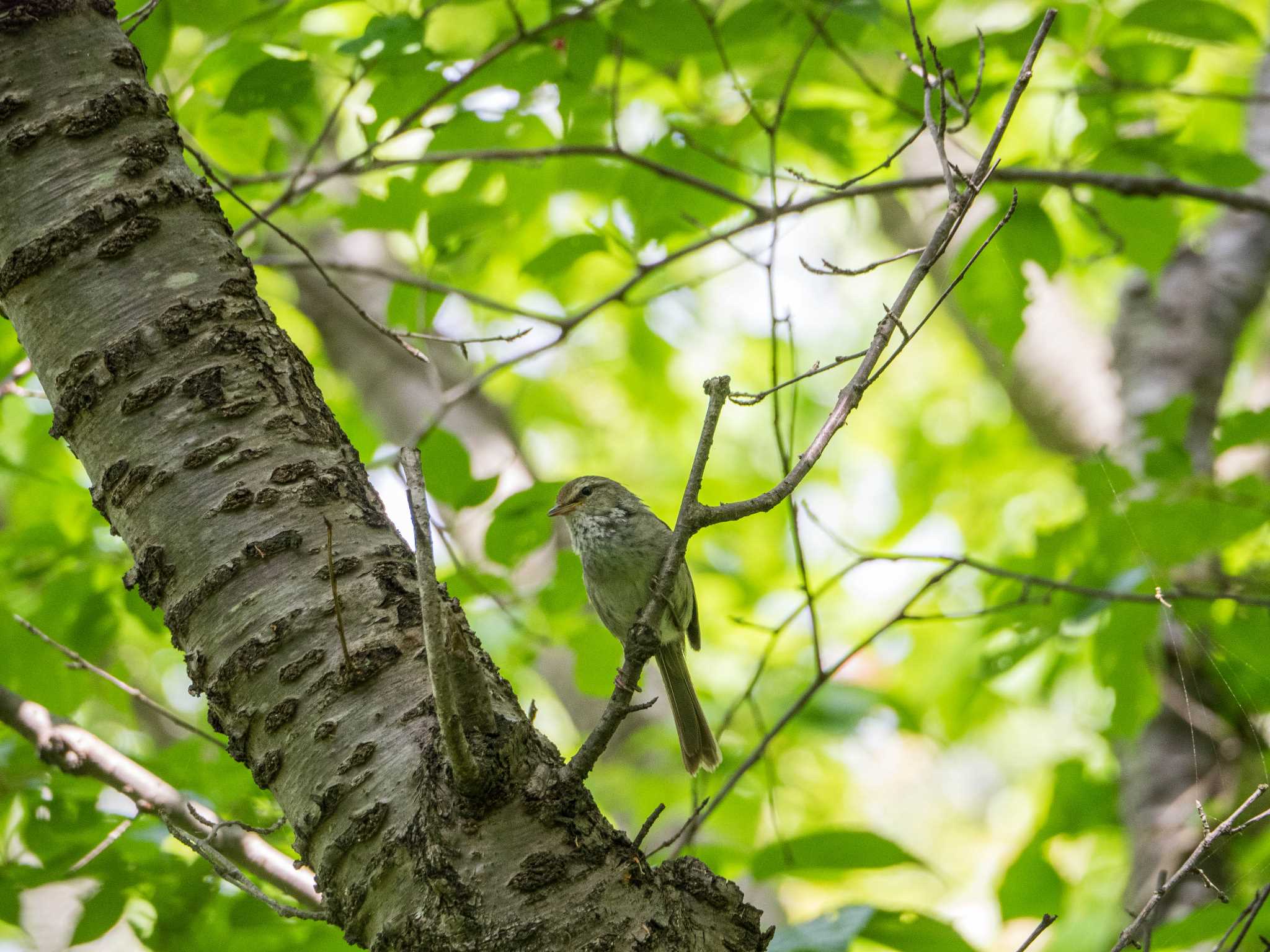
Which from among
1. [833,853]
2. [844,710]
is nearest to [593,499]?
[844,710]

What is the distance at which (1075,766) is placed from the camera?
4344mm

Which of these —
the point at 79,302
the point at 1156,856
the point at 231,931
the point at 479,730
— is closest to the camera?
the point at 479,730

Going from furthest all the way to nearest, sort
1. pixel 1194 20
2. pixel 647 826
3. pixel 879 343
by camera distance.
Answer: pixel 1194 20
pixel 879 343
pixel 647 826

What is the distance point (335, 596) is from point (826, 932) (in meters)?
1.38

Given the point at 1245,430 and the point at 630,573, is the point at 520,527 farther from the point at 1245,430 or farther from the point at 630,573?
the point at 1245,430

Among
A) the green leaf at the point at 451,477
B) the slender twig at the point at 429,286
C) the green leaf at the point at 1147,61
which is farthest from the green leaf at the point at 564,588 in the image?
the green leaf at the point at 1147,61

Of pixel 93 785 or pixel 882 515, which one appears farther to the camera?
pixel 882 515

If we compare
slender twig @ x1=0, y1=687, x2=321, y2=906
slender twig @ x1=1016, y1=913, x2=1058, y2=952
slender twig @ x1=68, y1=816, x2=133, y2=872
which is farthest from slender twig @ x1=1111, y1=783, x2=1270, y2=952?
slender twig @ x1=68, y1=816, x2=133, y2=872

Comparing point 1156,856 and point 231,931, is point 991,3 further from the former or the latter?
point 231,931

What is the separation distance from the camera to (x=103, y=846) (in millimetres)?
2330

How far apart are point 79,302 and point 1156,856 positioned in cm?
428

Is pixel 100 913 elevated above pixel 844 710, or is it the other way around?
pixel 844 710

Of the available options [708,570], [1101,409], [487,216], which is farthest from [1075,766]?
[487,216]

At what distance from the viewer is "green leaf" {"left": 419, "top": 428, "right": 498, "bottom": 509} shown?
9.71 ft
